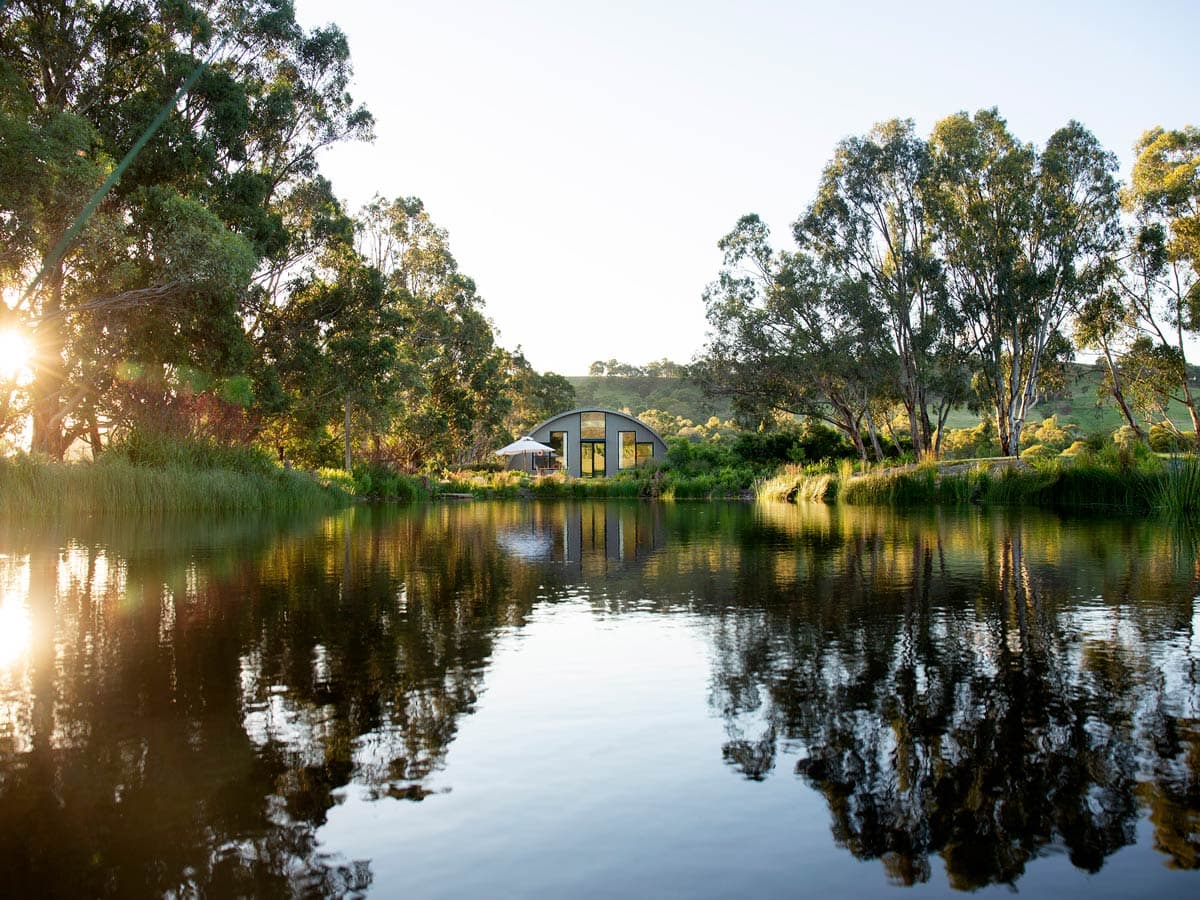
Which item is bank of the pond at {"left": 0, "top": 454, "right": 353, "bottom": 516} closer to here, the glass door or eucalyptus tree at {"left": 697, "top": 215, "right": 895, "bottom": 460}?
eucalyptus tree at {"left": 697, "top": 215, "right": 895, "bottom": 460}

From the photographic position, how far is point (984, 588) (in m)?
7.83

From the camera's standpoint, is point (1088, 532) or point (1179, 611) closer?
point (1179, 611)

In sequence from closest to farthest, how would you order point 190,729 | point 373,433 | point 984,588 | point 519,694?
1. point 190,729
2. point 519,694
3. point 984,588
4. point 373,433

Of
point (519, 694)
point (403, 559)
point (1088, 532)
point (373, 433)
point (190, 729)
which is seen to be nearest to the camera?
point (190, 729)

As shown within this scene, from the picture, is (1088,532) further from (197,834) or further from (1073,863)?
(197,834)

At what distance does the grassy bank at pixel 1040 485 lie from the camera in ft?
63.3

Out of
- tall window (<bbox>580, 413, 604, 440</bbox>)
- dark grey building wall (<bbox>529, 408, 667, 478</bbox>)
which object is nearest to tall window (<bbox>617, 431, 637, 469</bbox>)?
dark grey building wall (<bbox>529, 408, 667, 478</bbox>)

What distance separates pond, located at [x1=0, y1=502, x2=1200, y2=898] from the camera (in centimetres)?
243

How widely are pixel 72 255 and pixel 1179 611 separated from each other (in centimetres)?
2176

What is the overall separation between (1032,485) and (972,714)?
886 inches

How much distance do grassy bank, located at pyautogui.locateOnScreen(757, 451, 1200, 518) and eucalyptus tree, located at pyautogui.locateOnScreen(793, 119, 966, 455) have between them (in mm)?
7883

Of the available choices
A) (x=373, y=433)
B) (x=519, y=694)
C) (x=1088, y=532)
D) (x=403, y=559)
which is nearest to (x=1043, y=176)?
(x=1088, y=532)

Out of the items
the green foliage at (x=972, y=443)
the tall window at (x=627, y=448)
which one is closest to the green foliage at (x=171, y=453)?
the green foliage at (x=972, y=443)

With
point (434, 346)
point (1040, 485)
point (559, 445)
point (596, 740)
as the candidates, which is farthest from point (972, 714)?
point (559, 445)
